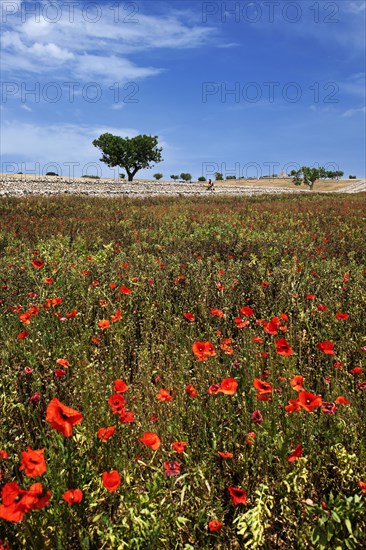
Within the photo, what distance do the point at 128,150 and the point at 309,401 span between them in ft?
242

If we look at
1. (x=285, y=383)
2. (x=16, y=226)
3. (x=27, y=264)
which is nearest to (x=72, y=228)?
(x=16, y=226)

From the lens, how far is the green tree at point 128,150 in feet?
230

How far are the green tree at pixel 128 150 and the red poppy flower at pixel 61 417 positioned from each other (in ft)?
239

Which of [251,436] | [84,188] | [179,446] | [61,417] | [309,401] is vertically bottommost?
[251,436]

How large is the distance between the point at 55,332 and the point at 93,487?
2.23 metres

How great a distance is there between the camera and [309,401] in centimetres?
209

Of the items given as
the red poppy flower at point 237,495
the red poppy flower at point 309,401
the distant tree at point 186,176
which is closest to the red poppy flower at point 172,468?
the red poppy flower at point 237,495

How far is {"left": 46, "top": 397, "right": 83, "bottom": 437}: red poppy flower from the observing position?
63.2 inches

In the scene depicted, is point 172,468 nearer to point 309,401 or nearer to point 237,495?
point 237,495

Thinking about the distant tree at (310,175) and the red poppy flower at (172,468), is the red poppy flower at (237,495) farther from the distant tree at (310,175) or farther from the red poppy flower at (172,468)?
the distant tree at (310,175)

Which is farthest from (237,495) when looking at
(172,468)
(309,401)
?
(309,401)

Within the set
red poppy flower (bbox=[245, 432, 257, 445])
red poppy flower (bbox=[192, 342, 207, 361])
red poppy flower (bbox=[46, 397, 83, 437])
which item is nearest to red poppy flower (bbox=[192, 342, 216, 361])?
red poppy flower (bbox=[192, 342, 207, 361])

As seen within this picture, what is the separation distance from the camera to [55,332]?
4.13 m

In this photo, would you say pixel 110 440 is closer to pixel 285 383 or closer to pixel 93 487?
pixel 93 487
